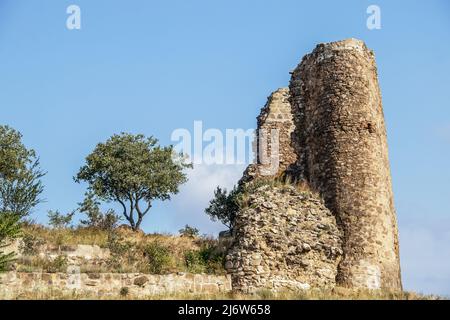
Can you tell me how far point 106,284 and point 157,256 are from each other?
2.51 m

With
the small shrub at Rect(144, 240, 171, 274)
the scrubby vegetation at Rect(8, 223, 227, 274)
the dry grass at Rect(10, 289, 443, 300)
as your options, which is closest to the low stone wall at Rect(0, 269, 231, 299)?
the dry grass at Rect(10, 289, 443, 300)

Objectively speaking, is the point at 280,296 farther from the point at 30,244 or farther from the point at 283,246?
the point at 30,244

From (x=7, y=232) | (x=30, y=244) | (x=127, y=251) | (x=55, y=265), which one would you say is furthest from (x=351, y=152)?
(x=7, y=232)

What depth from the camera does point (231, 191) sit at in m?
33.5

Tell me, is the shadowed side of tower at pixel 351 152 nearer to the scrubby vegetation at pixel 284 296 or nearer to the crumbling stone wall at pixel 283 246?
the crumbling stone wall at pixel 283 246

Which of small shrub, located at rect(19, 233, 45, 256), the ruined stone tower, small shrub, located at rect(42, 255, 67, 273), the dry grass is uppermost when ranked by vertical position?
the ruined stone tower

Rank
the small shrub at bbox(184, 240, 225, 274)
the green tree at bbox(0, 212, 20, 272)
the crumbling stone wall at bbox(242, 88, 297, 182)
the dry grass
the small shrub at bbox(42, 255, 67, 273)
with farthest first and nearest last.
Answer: the crumbling stone wall at bbox(242, 88, 297, 182) → the small shrub at bbox(184, 240, 225, 274) → the small shrub at bbox(42, 255, 67, 273) → the green tree at bbox(0, 212, 20, 272) → the dry grass

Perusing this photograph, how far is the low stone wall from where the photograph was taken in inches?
825

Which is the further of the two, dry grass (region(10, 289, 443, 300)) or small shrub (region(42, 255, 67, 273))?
small shrub (region(42, 255, 67, 273))

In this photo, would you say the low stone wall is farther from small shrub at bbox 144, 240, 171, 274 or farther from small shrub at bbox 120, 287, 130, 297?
small shrub at bbox 144, 240, 171, 274

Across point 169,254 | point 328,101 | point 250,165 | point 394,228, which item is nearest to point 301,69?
point 328,101

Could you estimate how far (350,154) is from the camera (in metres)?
25.1

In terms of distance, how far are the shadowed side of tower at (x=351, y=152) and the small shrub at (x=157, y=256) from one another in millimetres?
6187

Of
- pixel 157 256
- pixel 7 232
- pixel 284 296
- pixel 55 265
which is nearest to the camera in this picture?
pixel 284 296
